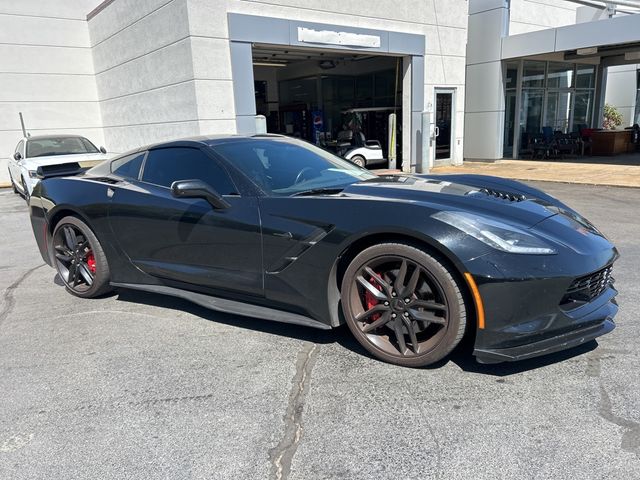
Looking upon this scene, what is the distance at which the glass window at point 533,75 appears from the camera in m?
18.3

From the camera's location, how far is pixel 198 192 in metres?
3.43

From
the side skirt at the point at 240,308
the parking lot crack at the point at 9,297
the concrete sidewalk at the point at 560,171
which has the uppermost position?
the side skirt at the point at 240,308

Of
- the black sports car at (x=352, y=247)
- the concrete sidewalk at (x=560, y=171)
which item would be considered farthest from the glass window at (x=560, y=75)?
the black sports car at (x=352, y=247)

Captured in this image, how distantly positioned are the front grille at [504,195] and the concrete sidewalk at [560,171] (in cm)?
904

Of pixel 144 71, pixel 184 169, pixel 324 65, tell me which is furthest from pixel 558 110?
pixel 184 169

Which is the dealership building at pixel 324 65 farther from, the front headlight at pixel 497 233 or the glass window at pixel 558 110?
the front headlight at pixel 497 233

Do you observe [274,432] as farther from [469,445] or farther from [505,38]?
[505,38]

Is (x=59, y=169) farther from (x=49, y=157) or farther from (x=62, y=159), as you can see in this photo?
(x=49, y=157)

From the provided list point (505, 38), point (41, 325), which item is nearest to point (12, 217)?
point (41, 325)

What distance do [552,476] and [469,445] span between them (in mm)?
368

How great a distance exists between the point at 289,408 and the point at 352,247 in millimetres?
1038

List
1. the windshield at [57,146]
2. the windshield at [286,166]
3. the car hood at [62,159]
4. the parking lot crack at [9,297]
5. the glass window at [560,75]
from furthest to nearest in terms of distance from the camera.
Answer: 1. the glass window at [560,75]
2. the windshield at [57,146]
3. the car hood at [62,159]
4. the parking lot crack at [9,297]
5. the windshield at [286,166]

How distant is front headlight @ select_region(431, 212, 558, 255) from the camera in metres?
2.72

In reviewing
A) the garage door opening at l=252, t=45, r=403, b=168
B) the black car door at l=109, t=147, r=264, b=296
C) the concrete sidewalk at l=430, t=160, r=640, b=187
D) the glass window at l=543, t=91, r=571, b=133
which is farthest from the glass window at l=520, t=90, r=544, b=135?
the black car door at l=109, t=147, r=264, b=296
